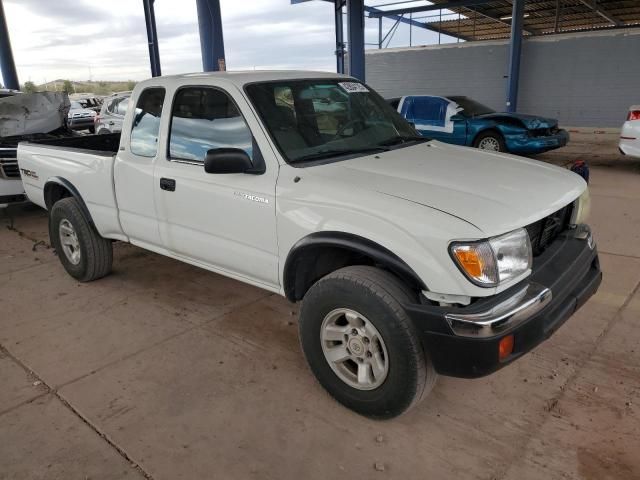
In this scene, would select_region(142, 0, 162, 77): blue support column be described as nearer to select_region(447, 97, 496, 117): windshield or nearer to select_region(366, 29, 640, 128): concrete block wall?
select_region(447, 97, 496, 117): windshield

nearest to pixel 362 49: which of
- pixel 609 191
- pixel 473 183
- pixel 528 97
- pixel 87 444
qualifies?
pixel 528 97

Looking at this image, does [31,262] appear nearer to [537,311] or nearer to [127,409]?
[127,409]

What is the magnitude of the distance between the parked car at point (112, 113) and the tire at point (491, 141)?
7657 mm

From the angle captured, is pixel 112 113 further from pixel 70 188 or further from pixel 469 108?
pixel 469 108

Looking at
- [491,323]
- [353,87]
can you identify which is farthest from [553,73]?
[491,323]

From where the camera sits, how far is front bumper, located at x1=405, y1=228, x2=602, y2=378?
2.27 m

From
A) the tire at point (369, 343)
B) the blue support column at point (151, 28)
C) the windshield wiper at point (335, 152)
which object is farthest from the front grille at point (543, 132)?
the blue support column at point (151, 28)

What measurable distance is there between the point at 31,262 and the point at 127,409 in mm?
3420

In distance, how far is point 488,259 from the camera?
229cm

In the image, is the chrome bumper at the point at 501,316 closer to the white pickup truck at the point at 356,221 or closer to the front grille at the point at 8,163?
the white pickup truck at the point at 356,221

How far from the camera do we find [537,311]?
2416 millimetres

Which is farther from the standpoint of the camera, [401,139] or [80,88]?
[80,88]

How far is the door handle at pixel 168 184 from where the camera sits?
3.53 m

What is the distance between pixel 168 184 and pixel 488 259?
227 cm
